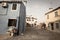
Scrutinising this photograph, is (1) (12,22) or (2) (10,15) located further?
(2) (10,15)

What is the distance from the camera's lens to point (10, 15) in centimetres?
1819

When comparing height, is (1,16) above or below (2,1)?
below

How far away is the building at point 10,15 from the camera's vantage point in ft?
57.7

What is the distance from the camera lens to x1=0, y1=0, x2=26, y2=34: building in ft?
57.7

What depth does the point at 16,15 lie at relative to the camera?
1800cm

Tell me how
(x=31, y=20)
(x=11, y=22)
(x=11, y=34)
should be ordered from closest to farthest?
1. (x=11, y=34)
2. (x=11, y=22)
3. (x=31, y=20)

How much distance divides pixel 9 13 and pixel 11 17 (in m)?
0.98

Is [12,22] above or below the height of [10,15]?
below

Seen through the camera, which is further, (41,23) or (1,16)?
(41,23)

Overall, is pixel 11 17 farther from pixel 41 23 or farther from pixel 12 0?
pixel 41 23

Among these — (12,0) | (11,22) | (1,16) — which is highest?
(12,0)

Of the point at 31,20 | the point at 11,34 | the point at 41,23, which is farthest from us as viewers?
the point at 31,20

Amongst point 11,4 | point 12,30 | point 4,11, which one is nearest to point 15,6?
point 11,4

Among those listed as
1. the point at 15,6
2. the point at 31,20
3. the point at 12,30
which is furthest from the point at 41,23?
the point at 12,30
